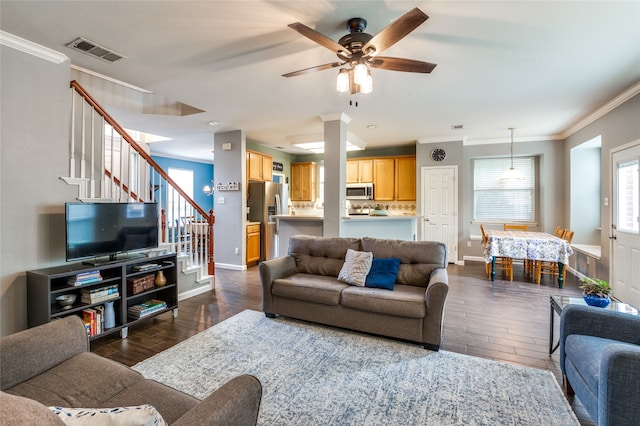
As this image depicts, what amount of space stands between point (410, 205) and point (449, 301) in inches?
140

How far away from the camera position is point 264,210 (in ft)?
21.5

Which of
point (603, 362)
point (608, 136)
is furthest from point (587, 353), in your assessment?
point (608, 136)

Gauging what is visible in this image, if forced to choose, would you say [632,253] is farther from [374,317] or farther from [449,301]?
[374,317]

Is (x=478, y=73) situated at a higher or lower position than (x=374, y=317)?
higher

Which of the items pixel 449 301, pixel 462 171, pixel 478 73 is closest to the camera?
pixel 478 73

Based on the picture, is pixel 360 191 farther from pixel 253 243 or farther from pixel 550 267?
pixel 550 267

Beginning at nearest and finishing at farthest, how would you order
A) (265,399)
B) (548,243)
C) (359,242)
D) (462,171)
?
(265,399)
(359,242)
(548,243)
(462,171)

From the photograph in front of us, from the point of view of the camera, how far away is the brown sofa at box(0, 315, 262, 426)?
1061 millimetres

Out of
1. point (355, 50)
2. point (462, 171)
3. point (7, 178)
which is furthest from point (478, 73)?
point (7, 178)

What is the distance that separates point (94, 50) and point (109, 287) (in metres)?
2.24

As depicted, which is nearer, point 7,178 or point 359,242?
point 7,178

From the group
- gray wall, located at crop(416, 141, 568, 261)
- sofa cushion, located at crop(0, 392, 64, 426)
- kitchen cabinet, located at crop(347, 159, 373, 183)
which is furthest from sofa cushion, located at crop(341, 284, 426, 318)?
kitchen cabinet, located at crop(347, 159, 373, 183)

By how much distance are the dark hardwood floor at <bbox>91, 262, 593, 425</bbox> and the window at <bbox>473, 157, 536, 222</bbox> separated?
6.46 feet

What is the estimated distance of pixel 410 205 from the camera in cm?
728
